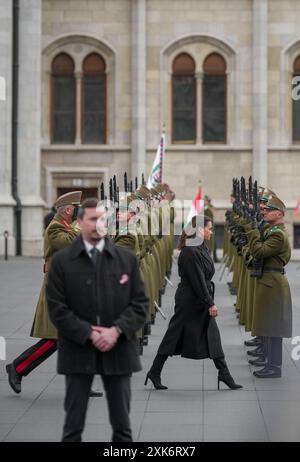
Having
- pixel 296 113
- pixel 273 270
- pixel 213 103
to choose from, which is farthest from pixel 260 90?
pixel 273 270

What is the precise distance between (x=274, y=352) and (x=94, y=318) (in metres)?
4.87

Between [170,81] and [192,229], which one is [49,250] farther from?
[170,81]

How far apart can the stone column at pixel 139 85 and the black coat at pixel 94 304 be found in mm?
26435

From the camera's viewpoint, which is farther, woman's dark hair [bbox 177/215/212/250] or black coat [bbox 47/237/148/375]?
woman's dark hair [bbox 177/215/212/250]

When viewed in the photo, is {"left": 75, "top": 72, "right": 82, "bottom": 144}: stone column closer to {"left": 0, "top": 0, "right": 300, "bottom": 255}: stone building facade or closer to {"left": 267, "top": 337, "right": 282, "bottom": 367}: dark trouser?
{"left": 0, "top": 0, "right": 300, "bottom": 255}: stone building facade

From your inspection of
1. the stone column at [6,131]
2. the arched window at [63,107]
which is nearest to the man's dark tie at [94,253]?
the stone column at [6,131]

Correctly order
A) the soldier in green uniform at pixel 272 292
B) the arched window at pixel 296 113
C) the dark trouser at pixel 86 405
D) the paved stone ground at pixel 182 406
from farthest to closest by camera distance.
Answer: the arched window at pixel 296 113, the soldier in green uniform at pixel 272 292, the paved stone ground at pixel 182 406, the dark trouser at pixel 86 405

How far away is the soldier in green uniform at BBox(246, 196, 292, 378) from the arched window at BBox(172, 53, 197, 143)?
2282 centimetres

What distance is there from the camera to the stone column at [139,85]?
3338 centimetres

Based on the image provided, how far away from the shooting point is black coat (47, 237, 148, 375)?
6805mm

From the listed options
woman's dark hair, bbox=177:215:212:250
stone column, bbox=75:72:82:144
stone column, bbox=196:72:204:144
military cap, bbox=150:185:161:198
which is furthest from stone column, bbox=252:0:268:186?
woman's dark hair, bbox=177:215:212:250

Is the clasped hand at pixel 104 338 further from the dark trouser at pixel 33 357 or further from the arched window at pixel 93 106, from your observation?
the arched window at pixel 93 106

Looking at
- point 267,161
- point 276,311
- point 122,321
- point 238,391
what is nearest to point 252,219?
point 276,311

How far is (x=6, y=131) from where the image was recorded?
30703mm
